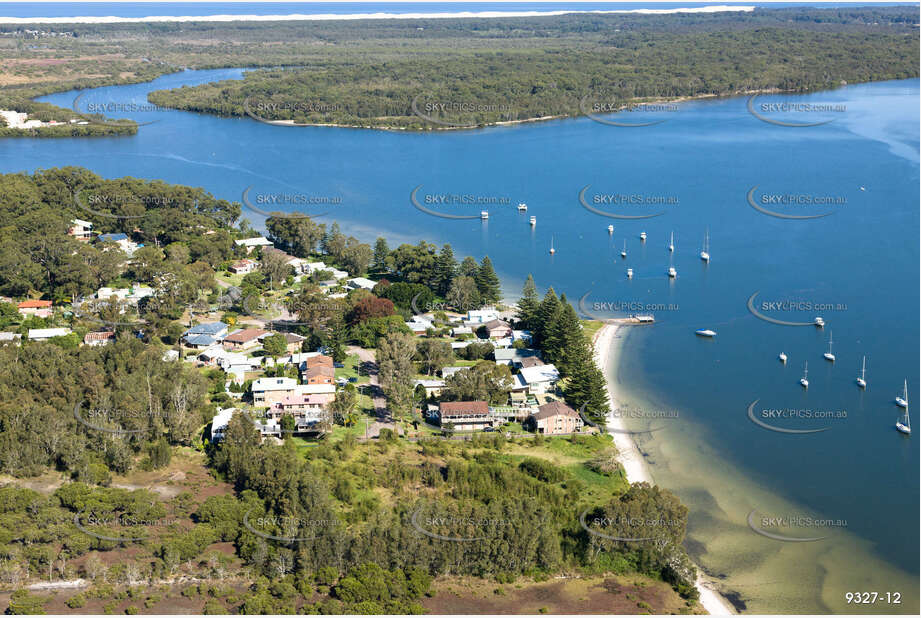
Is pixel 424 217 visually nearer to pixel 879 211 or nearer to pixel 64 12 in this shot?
pixel 879 211

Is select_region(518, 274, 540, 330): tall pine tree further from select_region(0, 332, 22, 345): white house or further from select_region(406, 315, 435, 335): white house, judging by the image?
select_region(0, 332, 22, 345): white house

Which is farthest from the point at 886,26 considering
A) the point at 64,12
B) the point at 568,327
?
the point at 64,12

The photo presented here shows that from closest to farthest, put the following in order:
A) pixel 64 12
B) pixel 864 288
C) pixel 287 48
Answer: pixel 864 288 < pixel 287 48 < pixel 64 12

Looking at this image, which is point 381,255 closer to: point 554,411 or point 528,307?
point 528,307

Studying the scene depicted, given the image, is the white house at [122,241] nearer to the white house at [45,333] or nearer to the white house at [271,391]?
the white house at [45,333]

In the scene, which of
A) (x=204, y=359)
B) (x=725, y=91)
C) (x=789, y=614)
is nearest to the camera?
(x=789, y=614)

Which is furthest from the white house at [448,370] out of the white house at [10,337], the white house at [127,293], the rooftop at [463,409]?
the white house at [10,337]
